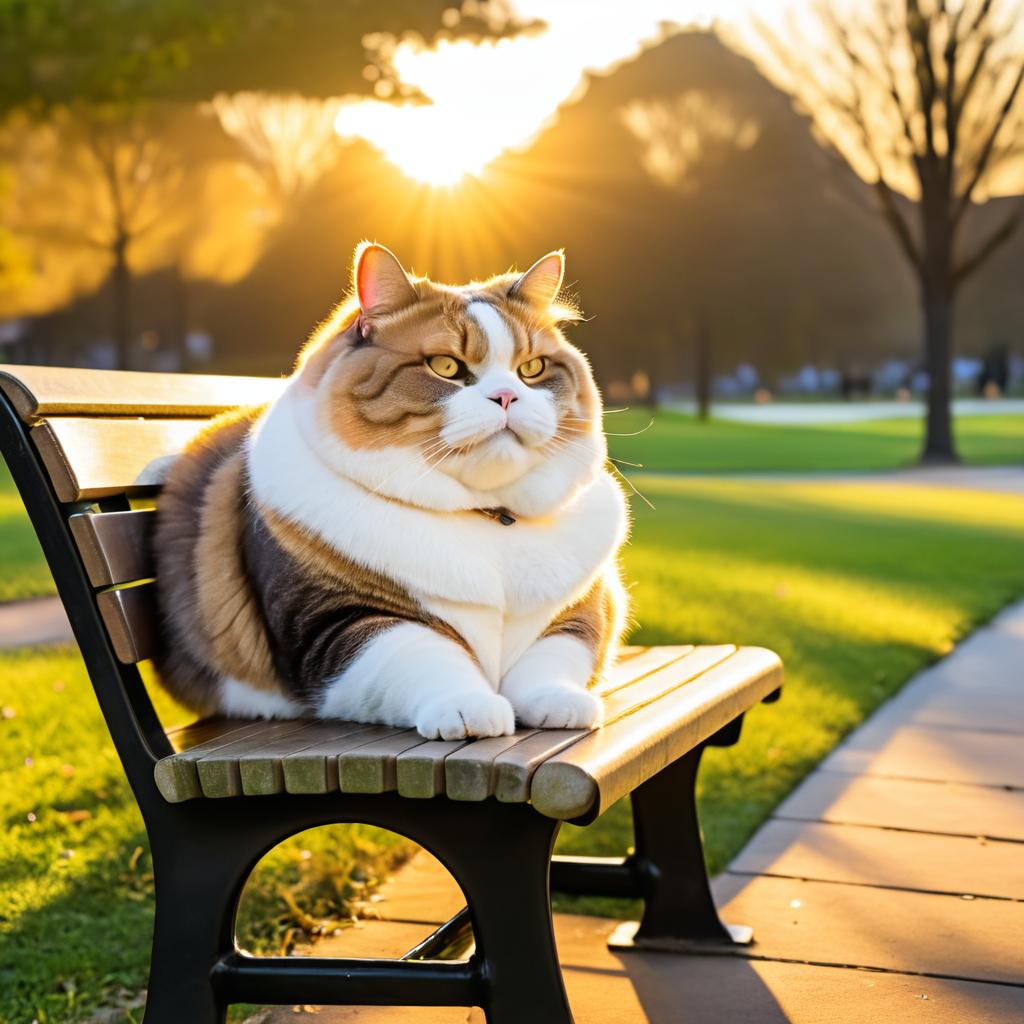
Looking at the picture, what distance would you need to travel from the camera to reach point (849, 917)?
285 cm

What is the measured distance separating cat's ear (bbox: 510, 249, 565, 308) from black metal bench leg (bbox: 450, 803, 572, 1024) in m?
0.84

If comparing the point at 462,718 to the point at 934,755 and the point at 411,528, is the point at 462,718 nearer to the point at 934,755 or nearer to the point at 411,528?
the point at 411,528

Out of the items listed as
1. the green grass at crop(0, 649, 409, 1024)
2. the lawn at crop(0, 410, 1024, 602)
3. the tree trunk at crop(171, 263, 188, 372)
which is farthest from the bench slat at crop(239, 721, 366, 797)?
the tree trunk at crop(171, 263, 188, 372)

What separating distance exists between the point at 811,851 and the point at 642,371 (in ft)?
124

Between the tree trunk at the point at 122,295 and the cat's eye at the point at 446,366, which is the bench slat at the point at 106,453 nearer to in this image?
the cat's eye at the point at 446,366

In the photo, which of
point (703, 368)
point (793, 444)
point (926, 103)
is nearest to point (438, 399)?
point (926, 103)

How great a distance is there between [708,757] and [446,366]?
253cm

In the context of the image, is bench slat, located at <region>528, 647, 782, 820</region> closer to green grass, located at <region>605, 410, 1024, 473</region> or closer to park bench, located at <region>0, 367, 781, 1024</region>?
park bench, located at <region>0, 367, 781, 1024</region>

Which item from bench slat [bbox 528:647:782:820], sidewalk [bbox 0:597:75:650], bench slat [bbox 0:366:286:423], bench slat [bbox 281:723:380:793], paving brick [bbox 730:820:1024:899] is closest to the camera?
bench slat [bbox 528:647:782:820]

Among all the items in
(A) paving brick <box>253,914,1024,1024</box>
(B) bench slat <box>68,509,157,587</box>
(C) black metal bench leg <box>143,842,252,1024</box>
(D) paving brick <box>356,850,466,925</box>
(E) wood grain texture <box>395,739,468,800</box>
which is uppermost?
(B) bench slat <box>68,509,157,587</box>

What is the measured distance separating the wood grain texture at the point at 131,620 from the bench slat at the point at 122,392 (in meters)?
0.30

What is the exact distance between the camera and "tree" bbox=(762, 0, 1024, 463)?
17.1 m

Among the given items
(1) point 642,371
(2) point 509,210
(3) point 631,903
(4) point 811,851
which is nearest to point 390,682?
(3) point 631,903

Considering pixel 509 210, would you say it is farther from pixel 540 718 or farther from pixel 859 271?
pixel 540 718
